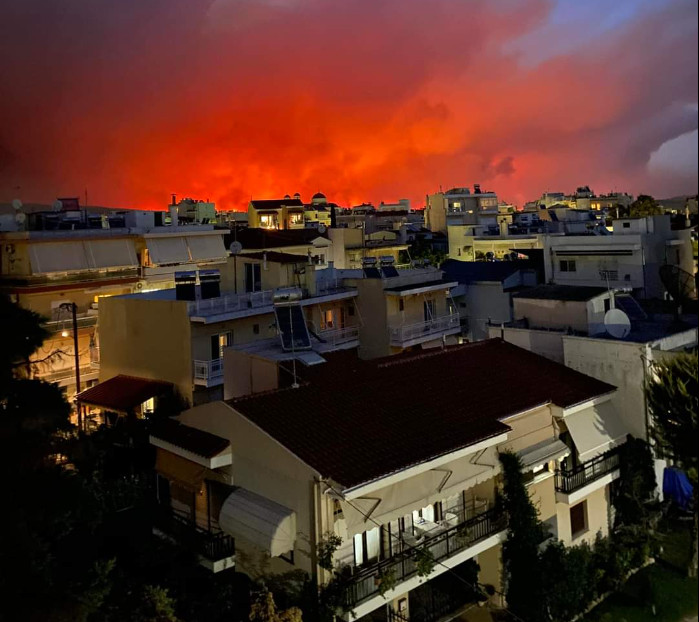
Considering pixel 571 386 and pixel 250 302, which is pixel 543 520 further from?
pixel 250 302

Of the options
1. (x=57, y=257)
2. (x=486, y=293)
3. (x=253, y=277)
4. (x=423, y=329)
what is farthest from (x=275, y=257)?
(x=486, y=293)

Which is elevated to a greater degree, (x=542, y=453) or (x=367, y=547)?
(x=542, y=453)

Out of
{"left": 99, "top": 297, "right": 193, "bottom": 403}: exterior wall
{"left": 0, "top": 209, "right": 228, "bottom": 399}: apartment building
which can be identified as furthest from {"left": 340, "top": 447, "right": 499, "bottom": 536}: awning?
{"left": 0, "top": 209, "right": 228, "bottom": 399}: apartment building

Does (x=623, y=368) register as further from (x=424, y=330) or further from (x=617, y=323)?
(x=424, y=330)

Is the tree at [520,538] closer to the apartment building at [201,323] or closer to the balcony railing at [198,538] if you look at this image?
the balcony railing at [198,538]

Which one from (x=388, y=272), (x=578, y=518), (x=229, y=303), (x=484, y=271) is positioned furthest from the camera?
(x=484, y=271)

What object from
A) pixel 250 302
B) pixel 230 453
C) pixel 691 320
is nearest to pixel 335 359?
pixel 230 453
